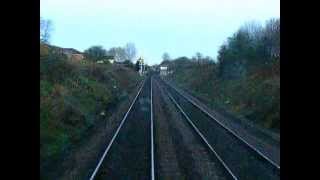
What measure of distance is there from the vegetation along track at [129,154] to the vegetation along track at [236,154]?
214 centimetres

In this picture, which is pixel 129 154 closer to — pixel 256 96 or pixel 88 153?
pixel 88 153

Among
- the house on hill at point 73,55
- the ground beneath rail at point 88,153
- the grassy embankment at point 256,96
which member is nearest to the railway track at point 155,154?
the ground beneath rail at point 88,153

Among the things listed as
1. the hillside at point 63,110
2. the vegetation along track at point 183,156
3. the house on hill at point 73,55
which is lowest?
the vegetation along track at point 183,156

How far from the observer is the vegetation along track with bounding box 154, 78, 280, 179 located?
49.7 feet

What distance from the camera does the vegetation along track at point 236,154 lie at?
15.2m

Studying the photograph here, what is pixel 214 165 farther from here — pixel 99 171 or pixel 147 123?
pixel 147 123

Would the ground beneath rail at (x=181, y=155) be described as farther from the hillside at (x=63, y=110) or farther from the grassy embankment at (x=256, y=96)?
the grassy embankment at (x=256, y=96)

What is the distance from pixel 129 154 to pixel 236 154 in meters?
3.33

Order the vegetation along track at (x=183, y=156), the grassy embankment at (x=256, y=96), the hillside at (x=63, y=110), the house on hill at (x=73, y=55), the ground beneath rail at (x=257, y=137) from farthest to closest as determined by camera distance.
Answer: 1. the house on hill at (x=73, y=55)
2. the grassy embankment at (x=256, y=96)
3. the hillside at (x=63, y=110)
4. the ground beneath rail at (x=257, y=137)
5. the vegetation along track at (x=183, y=156)

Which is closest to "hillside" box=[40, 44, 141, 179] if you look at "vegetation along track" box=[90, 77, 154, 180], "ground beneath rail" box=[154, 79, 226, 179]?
"vegetation along track" box=[90, 77, 154, 180]

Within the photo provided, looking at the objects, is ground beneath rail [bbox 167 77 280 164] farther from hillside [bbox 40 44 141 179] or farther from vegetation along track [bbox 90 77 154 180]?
hillside [bbox 40 44 141 179]

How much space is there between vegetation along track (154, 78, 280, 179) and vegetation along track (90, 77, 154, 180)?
214 cm

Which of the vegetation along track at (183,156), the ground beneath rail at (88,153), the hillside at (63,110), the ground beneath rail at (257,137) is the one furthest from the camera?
the hillside at (63,110)
